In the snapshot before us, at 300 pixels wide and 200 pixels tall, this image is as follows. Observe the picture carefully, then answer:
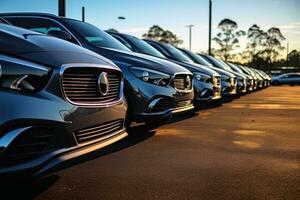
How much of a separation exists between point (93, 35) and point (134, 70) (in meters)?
0.98

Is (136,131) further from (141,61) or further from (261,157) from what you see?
(261,157)

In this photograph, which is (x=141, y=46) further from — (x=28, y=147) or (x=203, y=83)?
(x=28, y=147)

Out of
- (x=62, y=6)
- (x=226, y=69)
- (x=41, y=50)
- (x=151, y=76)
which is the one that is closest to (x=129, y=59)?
(x=151, y=76)

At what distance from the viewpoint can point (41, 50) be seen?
313cm

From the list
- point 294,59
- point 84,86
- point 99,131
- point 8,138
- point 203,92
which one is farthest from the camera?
point 294,59

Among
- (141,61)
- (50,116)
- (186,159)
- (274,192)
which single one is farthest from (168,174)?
(141,61)

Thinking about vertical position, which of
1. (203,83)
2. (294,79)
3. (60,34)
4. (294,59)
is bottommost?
(294,79)

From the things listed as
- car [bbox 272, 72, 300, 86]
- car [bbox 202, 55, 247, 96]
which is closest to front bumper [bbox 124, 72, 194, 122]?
car [bbox 202, 55, 247, 96]

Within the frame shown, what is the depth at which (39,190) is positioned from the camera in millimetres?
3543

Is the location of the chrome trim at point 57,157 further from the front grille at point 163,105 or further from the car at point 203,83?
the car at point 203,83

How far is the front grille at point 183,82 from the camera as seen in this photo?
6.67 metres

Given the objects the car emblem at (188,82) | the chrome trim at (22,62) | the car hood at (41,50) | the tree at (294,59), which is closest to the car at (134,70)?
the car emblem at (188,82)

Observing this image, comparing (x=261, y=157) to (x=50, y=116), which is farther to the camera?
(x=261, y=157)

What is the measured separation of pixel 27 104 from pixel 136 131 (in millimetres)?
4017
